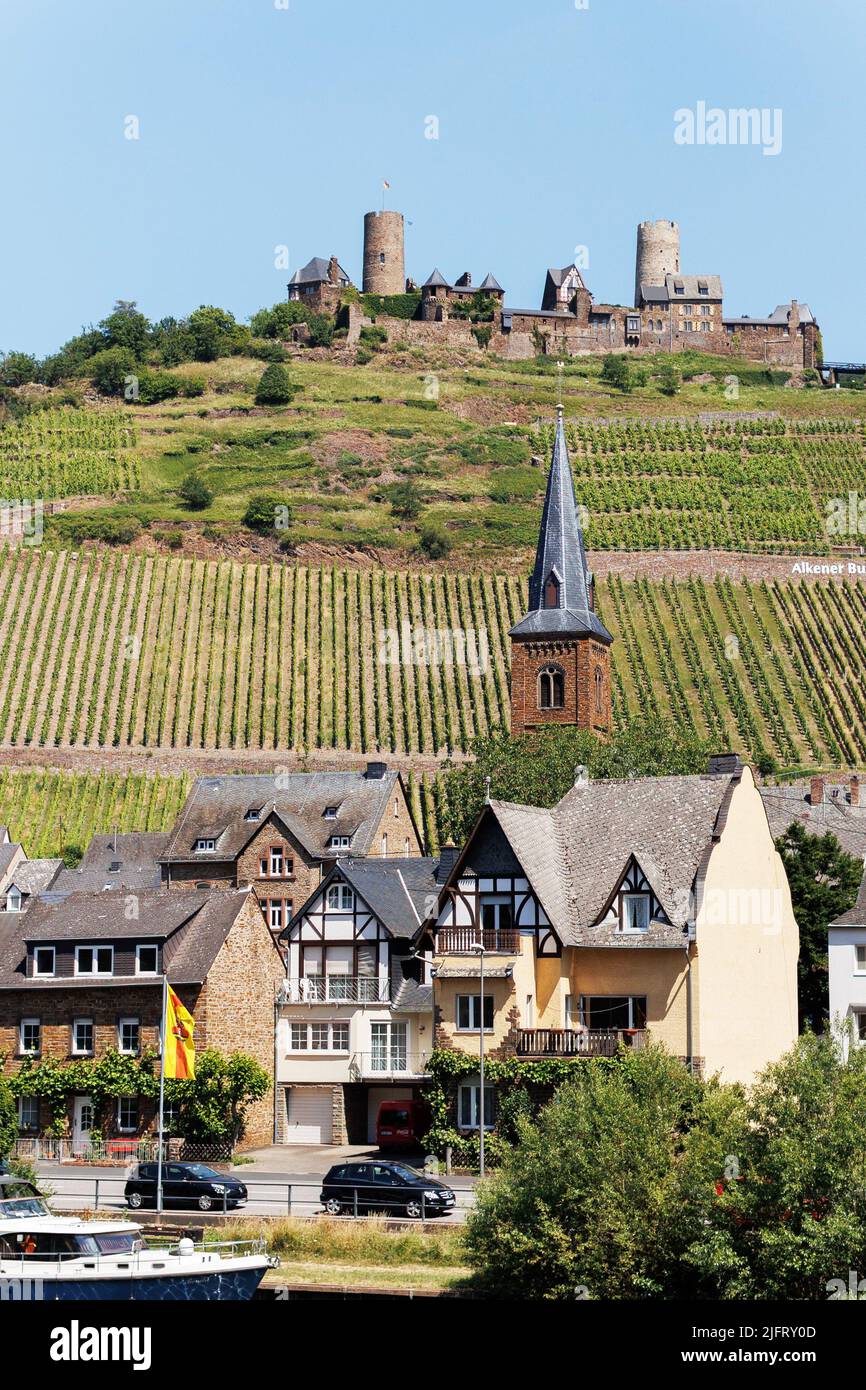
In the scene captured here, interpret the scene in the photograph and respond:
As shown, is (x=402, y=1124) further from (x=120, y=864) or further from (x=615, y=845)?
(x=120, y=864)

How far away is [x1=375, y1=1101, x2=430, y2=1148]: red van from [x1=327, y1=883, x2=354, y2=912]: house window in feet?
20.7

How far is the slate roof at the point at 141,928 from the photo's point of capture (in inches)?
2189

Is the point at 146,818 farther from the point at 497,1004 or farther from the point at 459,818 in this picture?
the point at 497,1004

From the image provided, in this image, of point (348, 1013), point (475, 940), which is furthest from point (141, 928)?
point (475, 940)

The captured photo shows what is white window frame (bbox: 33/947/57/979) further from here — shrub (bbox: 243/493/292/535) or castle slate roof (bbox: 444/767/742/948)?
shrub (bbox: 243/493/292/535)

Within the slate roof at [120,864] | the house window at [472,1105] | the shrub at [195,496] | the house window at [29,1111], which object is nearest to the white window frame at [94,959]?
the house window at [29,1111]

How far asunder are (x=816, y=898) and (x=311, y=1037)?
14.5 m

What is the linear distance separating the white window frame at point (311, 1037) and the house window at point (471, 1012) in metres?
6.54

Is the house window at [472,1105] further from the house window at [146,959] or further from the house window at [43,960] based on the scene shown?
the house window at [43,960]

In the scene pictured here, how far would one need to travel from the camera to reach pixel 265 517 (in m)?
146

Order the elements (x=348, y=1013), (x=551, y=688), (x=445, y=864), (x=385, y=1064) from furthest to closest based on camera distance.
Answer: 1. (x=551, y=688)
2. (x=445, y=864)
3. (x=348, y=1013)
4. (x=385, y=1064)

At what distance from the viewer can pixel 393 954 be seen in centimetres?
5744
